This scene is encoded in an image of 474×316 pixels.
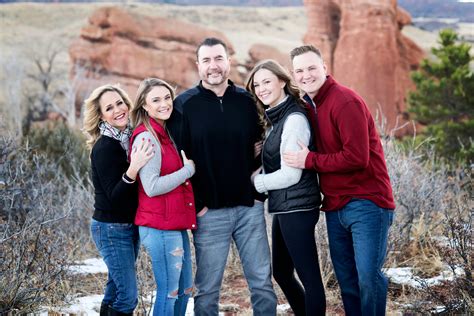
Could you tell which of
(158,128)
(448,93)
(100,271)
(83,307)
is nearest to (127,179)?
(158,128)

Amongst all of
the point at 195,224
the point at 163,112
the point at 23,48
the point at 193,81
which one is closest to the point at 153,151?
the point at 163,112

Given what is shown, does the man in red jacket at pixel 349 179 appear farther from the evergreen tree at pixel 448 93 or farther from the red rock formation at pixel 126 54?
the red rock formation at pixel 126 54

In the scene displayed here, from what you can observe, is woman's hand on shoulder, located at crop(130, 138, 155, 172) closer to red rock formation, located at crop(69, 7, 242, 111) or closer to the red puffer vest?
the red puffer vest

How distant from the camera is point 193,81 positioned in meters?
26.8

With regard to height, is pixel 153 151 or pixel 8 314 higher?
pixel 153 151

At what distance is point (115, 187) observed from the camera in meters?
3.56

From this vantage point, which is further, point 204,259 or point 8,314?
point 8,314

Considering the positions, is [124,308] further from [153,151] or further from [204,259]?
[153,151]

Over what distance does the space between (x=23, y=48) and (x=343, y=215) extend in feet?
133

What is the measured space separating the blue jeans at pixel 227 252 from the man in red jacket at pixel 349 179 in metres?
0.43

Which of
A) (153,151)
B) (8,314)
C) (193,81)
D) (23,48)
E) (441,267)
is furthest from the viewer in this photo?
(23,48)

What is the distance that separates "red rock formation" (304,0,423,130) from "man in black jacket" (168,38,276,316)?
18.1m

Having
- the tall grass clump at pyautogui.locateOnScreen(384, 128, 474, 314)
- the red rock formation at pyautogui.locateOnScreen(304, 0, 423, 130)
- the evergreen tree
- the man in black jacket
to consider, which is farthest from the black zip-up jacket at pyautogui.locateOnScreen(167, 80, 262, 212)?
the red rock formation at pyautogui.locateOnScreen(304, 0, 423, 130)

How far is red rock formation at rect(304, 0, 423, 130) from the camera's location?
2164cm
